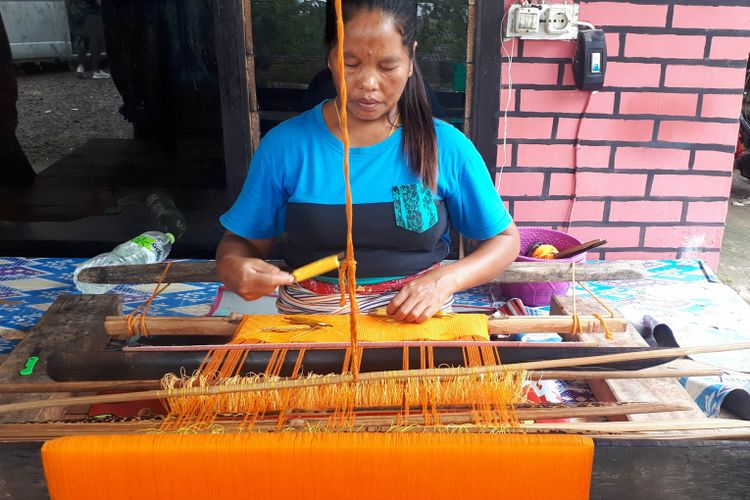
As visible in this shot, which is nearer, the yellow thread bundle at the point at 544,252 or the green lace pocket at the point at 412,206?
the green lace pocket at the point at 412,206

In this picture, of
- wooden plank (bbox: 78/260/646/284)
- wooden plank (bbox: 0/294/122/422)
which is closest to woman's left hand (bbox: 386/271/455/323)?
wooden plank (bbox: 78/260/646/284)

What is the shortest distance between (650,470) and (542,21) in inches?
92.8

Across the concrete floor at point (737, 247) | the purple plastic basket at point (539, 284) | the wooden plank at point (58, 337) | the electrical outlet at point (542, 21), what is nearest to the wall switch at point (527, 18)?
the electrical outlet at point (542, 21)

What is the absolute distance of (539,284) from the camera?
2787 mm

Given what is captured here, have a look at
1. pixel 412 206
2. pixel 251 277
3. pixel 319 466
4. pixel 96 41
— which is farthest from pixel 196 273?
pixel 96 41

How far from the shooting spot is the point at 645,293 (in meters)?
2.94

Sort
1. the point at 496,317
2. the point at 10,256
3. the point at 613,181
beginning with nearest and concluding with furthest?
the point at 496,317
the point at 613,181
the point at 10,256

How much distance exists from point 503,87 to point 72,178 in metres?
2.56

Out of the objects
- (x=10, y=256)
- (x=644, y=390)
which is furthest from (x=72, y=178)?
(x=644, y=390)

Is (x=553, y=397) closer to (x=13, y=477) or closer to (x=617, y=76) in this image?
(x=13, y=477)

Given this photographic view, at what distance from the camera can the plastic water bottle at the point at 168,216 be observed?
3.67 meters

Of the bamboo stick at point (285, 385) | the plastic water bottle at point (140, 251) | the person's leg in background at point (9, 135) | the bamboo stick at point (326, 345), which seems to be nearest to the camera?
the bamboo stick at point (285, 385)

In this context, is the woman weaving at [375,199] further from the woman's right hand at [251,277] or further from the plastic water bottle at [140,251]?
the plastic water bottle at [140,251]

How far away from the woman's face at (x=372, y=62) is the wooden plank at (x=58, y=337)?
39.6 inches
